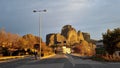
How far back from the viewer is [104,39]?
237ft

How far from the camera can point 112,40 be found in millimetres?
70438

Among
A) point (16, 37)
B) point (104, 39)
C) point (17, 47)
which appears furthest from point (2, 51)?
point (104, 39)

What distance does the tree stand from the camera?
69.7m

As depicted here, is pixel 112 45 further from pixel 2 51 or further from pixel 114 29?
pixel 2 51

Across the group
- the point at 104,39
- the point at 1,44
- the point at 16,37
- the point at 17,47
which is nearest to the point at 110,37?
the point at 104,39

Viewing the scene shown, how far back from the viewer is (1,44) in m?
104

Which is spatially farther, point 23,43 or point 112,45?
point 23,43

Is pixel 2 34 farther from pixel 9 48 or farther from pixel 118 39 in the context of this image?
pixel 118 39

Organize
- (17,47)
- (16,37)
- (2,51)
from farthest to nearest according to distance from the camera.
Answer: (16,37), (17,47), (2,51)

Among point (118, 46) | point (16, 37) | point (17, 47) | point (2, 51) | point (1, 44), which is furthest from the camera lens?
point (16, 37)

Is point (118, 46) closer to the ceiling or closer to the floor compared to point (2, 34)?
closer to the floor

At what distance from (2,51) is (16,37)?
24.9 metres

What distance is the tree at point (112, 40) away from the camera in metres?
69.7

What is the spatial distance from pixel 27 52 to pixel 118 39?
74.9 metres
